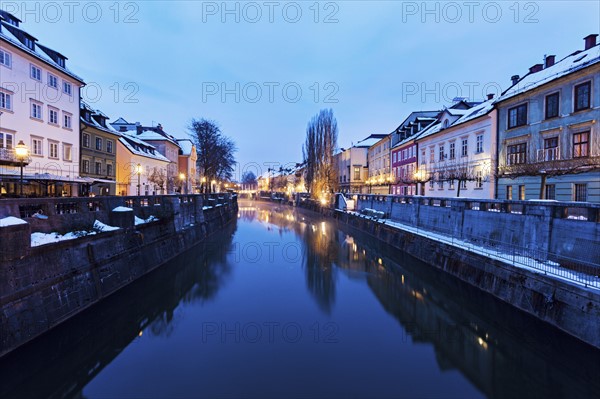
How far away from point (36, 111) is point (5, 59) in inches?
151

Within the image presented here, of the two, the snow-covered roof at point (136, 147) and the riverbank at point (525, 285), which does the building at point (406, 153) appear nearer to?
the riverbank at point (525, 285)

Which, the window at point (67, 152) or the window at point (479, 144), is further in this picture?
the window at point (67, 152)

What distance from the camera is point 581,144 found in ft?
63.4

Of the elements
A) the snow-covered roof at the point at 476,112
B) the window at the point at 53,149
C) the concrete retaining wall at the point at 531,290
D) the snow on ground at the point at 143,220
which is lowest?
the concrete retaining wall at the point at 531,290

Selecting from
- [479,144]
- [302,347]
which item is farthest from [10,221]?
[479,144]

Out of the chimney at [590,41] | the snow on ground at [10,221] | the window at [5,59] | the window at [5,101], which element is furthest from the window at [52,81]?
the chimney at [590,41]

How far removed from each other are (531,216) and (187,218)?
19.8m

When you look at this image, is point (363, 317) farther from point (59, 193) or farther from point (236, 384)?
point (59, 193)

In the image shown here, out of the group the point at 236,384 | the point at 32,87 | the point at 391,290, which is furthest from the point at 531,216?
the point at 32,87

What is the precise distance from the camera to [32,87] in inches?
950

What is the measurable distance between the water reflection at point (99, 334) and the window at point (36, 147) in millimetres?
15435

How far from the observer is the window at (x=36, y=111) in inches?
957

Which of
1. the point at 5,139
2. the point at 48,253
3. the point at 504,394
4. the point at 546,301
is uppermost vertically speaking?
the point at 5,139

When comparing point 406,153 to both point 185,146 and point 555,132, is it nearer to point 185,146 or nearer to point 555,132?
point 555,132
